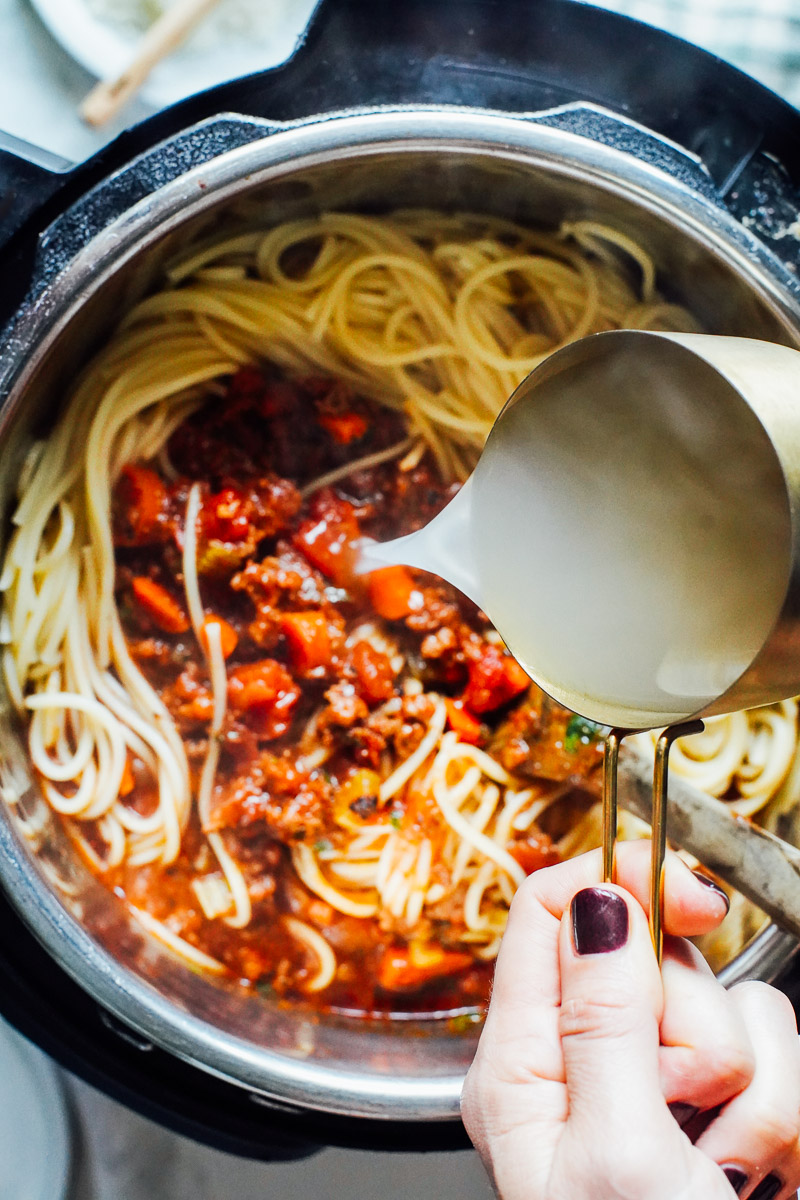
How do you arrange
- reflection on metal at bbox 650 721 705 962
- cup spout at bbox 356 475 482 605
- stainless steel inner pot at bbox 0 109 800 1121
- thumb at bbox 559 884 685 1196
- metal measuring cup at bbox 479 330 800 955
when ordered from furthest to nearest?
cup spout at bbox 356 475 482 605 < stainless steel inner pot at bbox 0 109 800 1121 < reflection on metal at bbox 650 721 705 962 < metal measuring cup at bbox 479 330 800 955 < thumb at bbox 559 884 685 1196

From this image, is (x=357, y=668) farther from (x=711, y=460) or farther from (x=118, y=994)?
(x=711, y=460)

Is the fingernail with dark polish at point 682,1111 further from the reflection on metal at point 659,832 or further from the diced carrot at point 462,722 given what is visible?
the diced carrot at point 462,722

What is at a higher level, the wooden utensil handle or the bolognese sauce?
the wooden utensil handle

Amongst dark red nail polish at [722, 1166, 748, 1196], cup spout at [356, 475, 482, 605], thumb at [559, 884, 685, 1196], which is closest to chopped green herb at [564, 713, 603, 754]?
cup spout at [356, 475, 482, 605]

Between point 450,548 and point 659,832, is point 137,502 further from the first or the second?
point 659,832

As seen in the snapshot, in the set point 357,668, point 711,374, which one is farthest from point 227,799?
point 711,374

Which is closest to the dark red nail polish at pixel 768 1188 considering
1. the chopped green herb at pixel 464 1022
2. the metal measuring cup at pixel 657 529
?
the metal measuring cup at pixel 657 529

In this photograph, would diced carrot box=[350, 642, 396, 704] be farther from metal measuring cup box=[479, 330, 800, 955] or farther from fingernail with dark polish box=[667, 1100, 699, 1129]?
fingernail with dark polish box=[667, 1100, 699, 1129]

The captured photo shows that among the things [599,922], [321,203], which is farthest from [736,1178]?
[321,203]
